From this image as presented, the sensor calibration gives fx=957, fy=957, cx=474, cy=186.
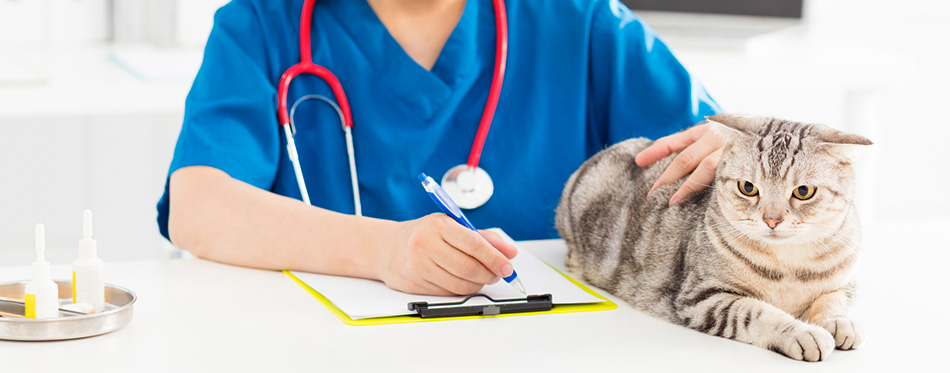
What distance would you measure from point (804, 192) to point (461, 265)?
30 centimetres

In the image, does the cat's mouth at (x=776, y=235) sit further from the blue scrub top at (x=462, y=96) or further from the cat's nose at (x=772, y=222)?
the blue scrub top at (x=462, y=96)

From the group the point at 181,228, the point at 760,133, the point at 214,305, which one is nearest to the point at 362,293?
the point at 214,305

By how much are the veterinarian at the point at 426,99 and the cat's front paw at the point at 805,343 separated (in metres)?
0.49

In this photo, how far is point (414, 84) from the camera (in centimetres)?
121

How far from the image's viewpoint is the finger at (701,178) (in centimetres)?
88

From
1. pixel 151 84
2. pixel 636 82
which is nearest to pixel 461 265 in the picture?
pixel 636 82

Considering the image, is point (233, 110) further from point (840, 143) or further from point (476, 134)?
point (840, 143)

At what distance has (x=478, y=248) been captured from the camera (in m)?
0.85

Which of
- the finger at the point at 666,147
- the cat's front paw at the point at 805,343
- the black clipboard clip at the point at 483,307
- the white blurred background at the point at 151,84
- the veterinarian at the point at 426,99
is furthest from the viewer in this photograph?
the white blurred background at the point at 151,84

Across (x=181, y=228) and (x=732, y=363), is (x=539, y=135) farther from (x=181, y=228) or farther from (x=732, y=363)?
(x=732, y=363)

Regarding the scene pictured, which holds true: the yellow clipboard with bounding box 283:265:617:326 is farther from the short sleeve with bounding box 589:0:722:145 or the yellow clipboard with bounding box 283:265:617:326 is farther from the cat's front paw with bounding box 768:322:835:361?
the short sleeve with bounding box 589:0:722:145

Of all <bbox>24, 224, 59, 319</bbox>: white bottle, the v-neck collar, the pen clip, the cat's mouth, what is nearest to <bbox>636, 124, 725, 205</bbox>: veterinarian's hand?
the cat's mouth

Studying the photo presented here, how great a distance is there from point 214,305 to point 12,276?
0.81ft

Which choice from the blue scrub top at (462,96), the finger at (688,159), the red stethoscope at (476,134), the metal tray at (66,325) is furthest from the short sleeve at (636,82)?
the metal tray at (66,325)
